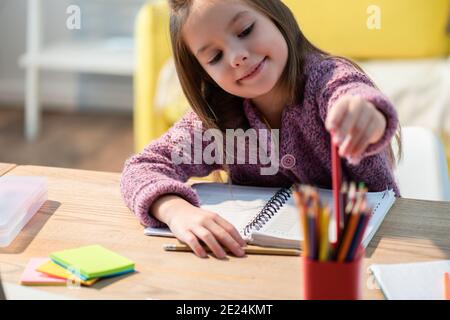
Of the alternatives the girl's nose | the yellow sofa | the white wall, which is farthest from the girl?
the white wall

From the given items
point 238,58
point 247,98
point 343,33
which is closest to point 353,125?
point 238,58

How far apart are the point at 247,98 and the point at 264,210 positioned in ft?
0.91

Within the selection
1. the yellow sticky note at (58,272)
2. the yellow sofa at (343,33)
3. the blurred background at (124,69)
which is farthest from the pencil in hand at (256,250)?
the yellow sofa at (343,33)

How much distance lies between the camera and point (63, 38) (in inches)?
157

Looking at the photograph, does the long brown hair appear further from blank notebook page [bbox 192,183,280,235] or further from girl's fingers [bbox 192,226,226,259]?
girl's fingers [bbox 192,226,226,259]

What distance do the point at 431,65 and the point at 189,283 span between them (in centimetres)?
197

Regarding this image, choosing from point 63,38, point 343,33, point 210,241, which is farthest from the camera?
point 63,38

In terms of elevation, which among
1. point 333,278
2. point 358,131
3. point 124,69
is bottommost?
point 124,69

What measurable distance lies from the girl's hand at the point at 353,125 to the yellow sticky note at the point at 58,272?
0.93 ft

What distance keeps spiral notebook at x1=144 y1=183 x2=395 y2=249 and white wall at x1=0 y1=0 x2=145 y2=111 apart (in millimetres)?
2837

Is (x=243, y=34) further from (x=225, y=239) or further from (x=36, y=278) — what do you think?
(x=36, y=278)

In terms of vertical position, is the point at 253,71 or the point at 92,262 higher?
the point at 253,71

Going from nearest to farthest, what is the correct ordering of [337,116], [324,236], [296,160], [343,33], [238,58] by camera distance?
[324,236]
[337,116]
[238,58]
[296,160]
[343,33]

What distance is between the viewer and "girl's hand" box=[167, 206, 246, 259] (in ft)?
2.99
